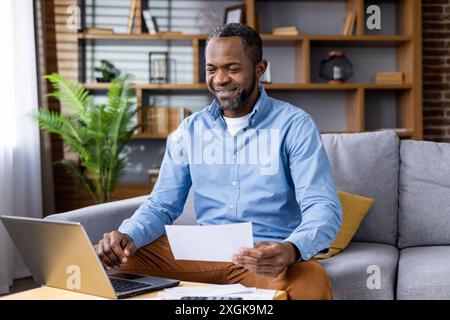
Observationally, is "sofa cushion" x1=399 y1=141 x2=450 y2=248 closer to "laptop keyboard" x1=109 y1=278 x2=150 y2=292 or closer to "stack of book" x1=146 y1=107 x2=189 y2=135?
"laptop keyboard" x1=109 y1=278 x2=150 y2=292

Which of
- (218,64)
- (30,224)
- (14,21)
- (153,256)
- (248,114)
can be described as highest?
(14,21)

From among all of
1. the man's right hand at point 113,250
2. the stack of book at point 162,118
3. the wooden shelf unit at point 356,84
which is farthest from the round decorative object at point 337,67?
the man's right hand at point 113,250

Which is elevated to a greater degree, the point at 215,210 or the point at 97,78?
the point at 97,78

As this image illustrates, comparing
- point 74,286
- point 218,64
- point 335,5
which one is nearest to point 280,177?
point 218,64

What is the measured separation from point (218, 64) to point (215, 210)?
0.43 meters

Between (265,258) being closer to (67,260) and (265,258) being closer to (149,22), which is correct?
(67,260)

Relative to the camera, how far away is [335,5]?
4.96 meters

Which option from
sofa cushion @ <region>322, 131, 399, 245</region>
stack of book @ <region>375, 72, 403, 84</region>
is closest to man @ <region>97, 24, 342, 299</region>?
sofa cushion @ <region>322, 131, 399, 245</region>

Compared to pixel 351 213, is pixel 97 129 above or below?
above

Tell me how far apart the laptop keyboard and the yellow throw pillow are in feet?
3.37

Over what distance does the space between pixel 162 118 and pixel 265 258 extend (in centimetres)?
331

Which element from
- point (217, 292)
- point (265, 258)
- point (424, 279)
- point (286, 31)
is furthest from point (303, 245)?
point (286, 31)

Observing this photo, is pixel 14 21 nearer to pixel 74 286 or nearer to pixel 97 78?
pixel 97 78

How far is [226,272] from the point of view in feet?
5.90
